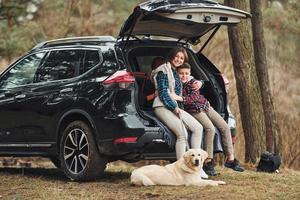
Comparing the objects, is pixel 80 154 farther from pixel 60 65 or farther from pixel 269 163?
pixel 269 163

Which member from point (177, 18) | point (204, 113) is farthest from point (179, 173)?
point (177, 18)

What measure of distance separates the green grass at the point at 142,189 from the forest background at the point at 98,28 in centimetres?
1073

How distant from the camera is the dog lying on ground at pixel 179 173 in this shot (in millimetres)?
8195

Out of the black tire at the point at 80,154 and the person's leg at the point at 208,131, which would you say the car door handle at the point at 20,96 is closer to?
the black tire at the point at 80,154

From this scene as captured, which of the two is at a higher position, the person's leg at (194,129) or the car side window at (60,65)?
the car side window at (60,65)

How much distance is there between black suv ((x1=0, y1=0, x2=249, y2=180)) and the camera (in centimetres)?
841

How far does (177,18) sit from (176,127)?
132 centimetres

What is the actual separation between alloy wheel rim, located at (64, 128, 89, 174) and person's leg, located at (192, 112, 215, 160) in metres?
1.51

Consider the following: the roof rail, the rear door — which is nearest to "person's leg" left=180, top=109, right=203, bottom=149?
the roof rail

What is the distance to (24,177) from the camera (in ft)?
32.1

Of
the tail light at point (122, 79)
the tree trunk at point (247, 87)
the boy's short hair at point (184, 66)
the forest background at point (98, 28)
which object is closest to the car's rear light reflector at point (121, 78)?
the tail light at point (122, 79)

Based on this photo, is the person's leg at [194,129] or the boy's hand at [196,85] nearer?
the person's leg at [194,129]

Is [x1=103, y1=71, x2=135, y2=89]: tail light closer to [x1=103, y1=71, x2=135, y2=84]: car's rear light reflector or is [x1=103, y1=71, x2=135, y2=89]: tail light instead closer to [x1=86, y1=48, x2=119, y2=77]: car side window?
[x1=103, y1=71, x2=135, y2=84]: car's rear light reflector

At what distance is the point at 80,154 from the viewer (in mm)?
8836
